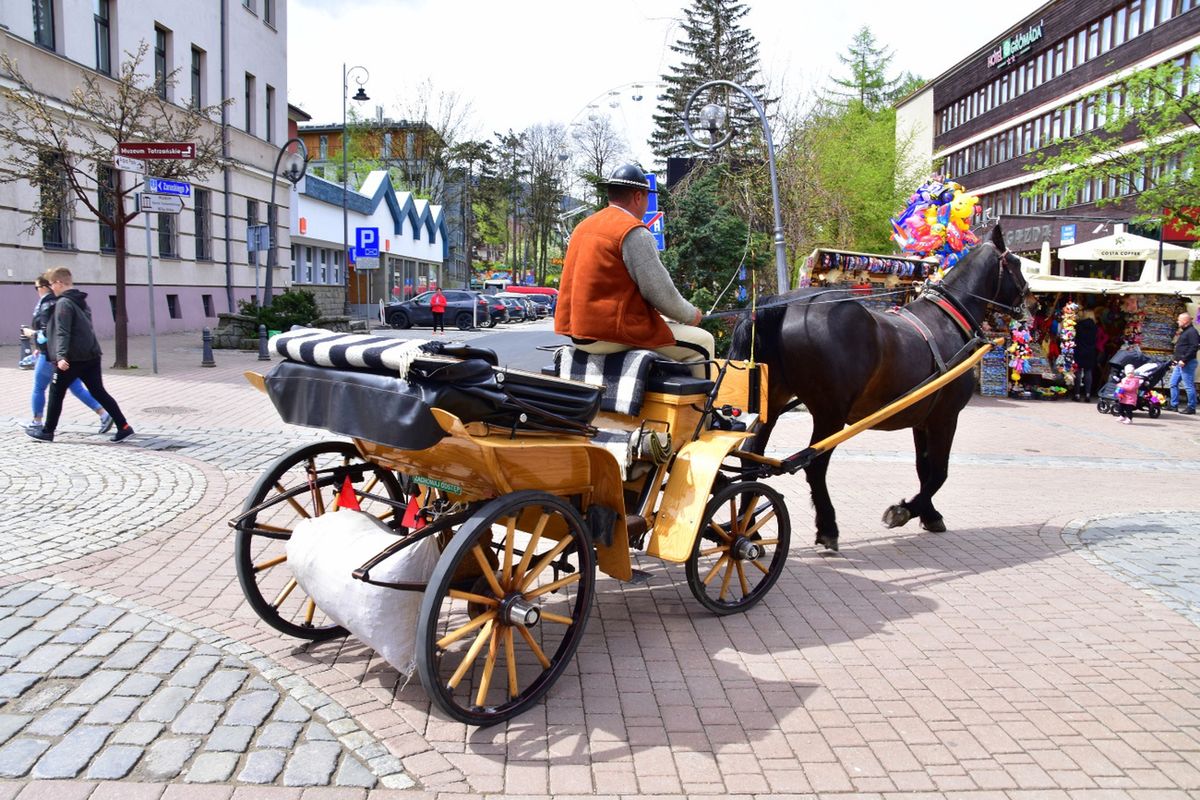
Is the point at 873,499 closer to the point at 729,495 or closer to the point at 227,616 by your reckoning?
the point at 729,495

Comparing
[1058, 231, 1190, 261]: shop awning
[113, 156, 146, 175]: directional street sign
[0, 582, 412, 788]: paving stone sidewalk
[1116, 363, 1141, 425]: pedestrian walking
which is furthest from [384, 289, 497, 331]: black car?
[0, 582, 412, 788]: paving stone sidewalk

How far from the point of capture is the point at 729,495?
475 cm

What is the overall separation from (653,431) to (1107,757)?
231 centimetres

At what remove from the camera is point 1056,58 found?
45.5 metres

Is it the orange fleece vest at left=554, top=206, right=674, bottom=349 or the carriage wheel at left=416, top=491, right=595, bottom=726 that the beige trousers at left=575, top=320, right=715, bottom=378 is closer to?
the orange fleece vest at left=554, top=206, right=674, bottom=349

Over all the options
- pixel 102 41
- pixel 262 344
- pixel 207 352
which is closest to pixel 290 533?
pixel 207 352

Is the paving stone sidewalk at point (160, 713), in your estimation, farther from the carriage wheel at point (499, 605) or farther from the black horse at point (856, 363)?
the black horse at point (856, 363)

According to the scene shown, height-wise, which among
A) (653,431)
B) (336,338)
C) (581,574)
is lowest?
(581,574)

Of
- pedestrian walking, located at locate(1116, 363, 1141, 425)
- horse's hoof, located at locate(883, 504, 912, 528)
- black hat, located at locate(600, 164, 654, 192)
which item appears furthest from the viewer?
pedestrian walking, located at locate(1116, 363, 1141, 425)

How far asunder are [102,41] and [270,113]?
10638 millimetres

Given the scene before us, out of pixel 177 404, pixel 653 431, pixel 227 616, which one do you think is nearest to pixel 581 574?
pixel 653 431

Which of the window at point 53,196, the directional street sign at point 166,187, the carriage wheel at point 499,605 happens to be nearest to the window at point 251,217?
the window at point 53,196

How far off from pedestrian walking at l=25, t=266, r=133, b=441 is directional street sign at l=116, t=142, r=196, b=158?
4252 millimetres

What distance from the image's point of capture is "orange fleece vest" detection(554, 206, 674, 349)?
4559 mm
